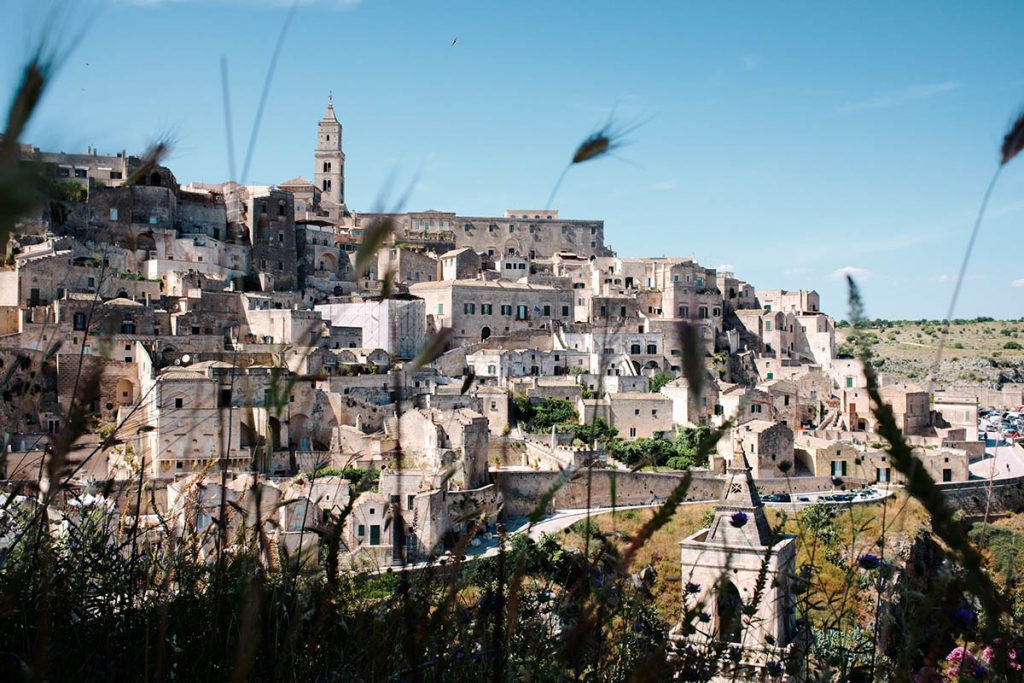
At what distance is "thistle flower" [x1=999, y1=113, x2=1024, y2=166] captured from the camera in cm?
188

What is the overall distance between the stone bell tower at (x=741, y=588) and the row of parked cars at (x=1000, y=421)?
29.4 m

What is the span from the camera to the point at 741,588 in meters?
A: 6.48

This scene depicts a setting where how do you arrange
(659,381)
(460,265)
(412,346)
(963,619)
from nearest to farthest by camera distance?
1. (963,619)
2. (659,381)
3. (412,346)
4. (460,265)

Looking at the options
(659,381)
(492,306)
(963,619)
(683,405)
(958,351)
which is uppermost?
(492,306)

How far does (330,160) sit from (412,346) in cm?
2724

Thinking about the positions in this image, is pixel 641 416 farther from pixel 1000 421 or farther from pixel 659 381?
pixel 1000 421

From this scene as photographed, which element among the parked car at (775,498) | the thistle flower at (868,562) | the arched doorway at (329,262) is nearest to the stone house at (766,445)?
the parked car at (775,498)

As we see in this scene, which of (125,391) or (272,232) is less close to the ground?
(272,232)

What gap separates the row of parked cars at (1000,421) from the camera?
36.5 meters

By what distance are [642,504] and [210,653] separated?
2263 centimetres

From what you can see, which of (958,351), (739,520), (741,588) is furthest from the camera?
(958,351)

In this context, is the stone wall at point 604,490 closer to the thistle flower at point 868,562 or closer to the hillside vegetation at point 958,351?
the thistle flower at point 868,562

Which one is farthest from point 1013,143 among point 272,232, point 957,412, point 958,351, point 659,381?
point 958,351

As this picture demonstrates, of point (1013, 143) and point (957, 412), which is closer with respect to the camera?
point (1013, 143)
